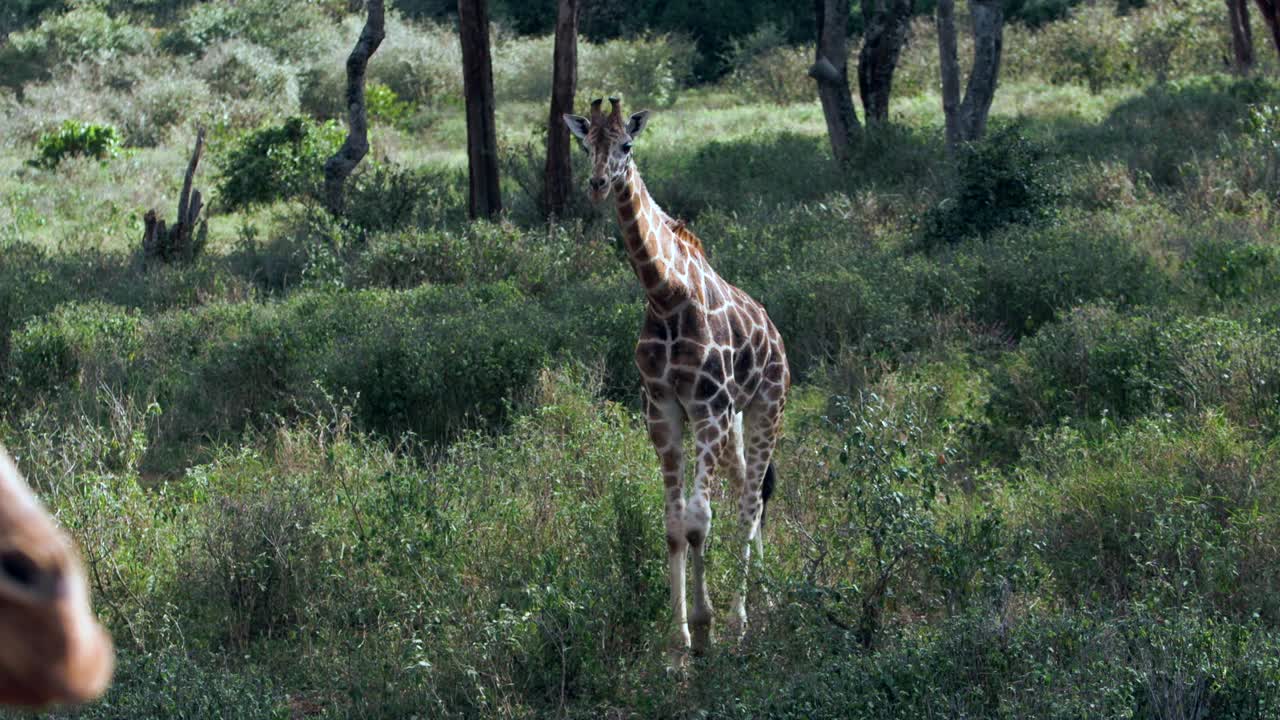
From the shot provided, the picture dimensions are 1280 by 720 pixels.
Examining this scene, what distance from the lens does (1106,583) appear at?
19.4 feet

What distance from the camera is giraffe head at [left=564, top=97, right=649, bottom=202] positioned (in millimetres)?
5168

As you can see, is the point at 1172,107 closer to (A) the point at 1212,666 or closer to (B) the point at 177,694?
(A) the point at 1212,666

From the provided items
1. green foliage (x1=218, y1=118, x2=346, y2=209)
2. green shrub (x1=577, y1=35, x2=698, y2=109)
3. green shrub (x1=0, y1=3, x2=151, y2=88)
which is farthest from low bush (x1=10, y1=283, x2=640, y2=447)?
green shrub (x1=0, y1=3, x2=151, y2=88)

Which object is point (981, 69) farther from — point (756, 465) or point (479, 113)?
point (756, 465)

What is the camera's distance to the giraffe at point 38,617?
0.96 meters

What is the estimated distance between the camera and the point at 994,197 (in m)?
11.9

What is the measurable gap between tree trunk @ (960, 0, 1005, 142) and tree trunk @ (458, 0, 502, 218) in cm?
551

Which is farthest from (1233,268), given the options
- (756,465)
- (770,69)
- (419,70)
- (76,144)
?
(419,70)

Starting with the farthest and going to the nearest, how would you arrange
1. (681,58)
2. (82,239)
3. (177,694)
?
(681,58), (82,239), (177,694)

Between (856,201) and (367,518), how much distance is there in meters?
8.46

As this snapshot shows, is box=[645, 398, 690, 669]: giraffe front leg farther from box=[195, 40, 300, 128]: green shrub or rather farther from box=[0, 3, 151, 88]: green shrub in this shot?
box=[0, 3, 151, 88]: green shrub

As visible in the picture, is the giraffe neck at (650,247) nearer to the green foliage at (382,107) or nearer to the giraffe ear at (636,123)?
the giraffe ear at (636,123)

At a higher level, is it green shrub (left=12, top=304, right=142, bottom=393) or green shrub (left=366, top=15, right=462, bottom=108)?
green shrub (left=12, top=304, right=142, bottom=393)

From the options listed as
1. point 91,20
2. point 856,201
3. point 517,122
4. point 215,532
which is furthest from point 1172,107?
point 91,20
